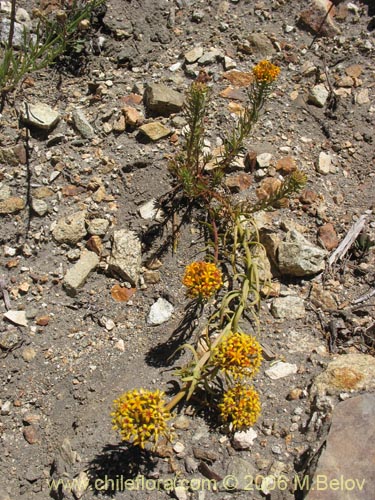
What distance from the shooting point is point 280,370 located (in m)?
2.84

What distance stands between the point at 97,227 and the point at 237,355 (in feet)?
4.35

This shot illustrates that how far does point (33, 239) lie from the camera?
3205 mm

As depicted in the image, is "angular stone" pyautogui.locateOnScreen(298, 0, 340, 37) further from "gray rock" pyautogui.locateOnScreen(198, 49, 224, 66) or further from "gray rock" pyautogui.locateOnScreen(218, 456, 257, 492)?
"gray rock" pyautogui.locateOnScreen(218, 456, 257, 492)

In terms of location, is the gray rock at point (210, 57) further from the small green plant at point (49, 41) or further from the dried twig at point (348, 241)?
the dried twig at point (348, 241)

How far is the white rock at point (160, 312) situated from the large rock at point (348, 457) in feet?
3.58

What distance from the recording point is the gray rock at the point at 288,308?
3076 millimetres

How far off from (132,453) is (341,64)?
340cm

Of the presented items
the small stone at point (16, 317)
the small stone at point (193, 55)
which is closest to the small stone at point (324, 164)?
the small stone at point (193, 55)

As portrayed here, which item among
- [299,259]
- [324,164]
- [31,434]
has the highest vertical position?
[324,164]

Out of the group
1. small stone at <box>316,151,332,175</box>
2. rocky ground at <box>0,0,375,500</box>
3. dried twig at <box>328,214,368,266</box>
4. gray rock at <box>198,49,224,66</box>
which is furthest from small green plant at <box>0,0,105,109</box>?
dried twig at <box>328,214,368,266</box>

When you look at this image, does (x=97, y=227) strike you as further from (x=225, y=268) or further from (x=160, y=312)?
(x=225, y=268)

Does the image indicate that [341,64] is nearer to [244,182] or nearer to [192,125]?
[244,182]

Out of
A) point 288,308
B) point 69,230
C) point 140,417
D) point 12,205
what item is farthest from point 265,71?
point 140,417

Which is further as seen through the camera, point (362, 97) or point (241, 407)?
point (362, 97)
